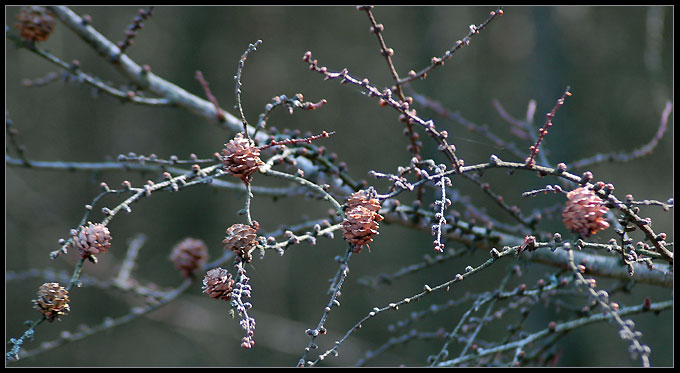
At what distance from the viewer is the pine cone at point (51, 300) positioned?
1.15 meters

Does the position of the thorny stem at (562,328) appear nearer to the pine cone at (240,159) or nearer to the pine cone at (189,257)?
the pine cone at (240,159)

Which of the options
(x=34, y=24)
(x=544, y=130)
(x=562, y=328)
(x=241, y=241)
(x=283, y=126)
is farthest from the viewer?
(x=283, y=126)

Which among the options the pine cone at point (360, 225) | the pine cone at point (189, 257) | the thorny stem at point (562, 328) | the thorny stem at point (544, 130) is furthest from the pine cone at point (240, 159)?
the pine cone at point (189, 257)

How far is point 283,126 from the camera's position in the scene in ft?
20.7

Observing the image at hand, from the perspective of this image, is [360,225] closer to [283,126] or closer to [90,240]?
[90,240]

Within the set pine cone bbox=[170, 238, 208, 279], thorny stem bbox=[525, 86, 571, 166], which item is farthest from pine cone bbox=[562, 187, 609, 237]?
pine cone bbox=[170, 238, 208, 279]

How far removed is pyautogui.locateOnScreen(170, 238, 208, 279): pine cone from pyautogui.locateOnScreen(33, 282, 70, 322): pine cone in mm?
972

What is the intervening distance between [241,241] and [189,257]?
114 centimetres

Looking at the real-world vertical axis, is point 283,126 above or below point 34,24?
above

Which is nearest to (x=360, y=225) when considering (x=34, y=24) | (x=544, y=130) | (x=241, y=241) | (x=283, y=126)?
(x=241, y=241)

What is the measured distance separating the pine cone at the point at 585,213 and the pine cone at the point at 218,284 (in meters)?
0.74

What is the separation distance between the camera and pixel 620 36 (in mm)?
5730

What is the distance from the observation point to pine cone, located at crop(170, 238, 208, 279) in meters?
2.15

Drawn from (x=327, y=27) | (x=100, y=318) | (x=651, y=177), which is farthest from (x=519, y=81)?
(x=100, y=318)
